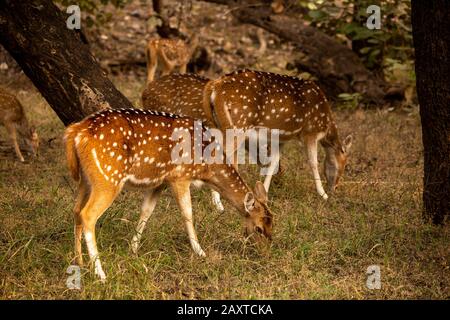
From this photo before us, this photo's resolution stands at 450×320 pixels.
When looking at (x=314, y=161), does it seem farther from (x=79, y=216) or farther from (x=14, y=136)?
(x=14, y=136)

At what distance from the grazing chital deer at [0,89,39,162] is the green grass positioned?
890mm

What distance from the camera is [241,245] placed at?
7039 millimetres

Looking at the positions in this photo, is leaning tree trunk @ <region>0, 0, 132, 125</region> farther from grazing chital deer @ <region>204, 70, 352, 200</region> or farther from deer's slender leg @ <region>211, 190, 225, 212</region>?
deer's slender leg @ <region>211, 190, 225, 212</region>

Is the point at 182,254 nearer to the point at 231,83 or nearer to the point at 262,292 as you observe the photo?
the point at 262,292

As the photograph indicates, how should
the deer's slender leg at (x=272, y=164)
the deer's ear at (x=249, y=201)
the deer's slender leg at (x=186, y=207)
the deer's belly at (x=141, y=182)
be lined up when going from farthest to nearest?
the deer's slender leg at (x=272, y=164)
the deer's ear at (x=249, y=201)
the deer's slender leg at (x=186, y=207)
the deer's belly at (x=141, y=182)

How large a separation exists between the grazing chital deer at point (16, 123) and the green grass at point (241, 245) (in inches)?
35.0

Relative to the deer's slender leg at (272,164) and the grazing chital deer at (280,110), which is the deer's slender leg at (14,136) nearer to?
the grazing chital deer at (280,110)

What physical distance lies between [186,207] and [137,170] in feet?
2.02

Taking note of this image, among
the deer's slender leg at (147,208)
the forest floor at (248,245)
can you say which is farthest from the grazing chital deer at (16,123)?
the deer's slender leg at (147,208)

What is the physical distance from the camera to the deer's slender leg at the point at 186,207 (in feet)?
22.7

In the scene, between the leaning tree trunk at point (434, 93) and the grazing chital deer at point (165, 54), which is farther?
the grazing chital deer at point (165, 54)

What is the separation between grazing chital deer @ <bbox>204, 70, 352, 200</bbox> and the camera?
8703mm

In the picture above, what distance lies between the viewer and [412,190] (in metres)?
8.65
